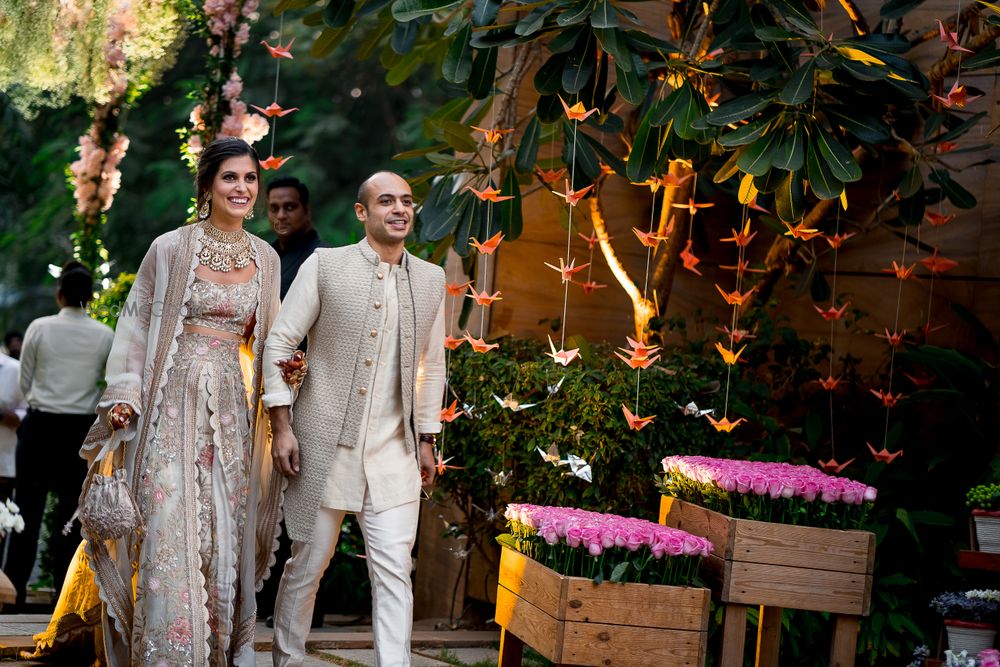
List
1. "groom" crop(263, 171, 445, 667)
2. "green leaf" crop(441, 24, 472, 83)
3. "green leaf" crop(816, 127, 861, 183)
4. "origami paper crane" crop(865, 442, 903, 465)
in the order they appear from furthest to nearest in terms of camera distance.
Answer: "origami paper crane" crop(865, 442, 903, 465), "green leaf" crop(441, 24, 472, 83), "green leaf" crop(816, 127, 861, 183), "groom" crop(263, 171, 445, 667)

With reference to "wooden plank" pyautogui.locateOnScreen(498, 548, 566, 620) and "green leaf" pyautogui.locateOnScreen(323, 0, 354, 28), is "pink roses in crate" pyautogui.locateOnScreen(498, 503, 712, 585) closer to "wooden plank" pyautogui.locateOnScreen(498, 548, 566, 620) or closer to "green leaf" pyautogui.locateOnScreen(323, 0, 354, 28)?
"wooden plank" pyautogui.locateOnScreen(498, 548, 566, 620)

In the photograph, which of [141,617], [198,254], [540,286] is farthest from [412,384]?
[540,286]

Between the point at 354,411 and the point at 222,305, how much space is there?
58 centimetres

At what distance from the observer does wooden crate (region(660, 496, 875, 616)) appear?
14.2ft

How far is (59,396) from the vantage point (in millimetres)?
6805

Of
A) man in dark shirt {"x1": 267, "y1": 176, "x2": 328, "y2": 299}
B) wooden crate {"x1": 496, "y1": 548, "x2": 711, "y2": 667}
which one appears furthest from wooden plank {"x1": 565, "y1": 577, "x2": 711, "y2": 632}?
man in dark shirt {"x1": 267, "y1": 176, "x2": 328, "y2": 299}

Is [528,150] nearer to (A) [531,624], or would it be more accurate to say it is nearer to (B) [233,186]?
(B) [233,186]

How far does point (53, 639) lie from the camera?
4629 mm

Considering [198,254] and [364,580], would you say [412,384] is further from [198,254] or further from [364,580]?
[364,580]

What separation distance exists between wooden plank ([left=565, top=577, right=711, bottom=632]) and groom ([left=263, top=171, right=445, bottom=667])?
551 mm

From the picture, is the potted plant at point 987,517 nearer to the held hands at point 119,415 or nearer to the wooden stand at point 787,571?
the wooden stand at point 787,571

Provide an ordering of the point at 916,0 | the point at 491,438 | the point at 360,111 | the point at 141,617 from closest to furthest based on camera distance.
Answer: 1. the point at 141,617
2. the point at 916,0
3. the point at 491,438
4. the point at 360,111

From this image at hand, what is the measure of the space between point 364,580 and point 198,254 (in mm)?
3205

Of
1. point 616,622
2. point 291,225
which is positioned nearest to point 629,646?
point 616,622
